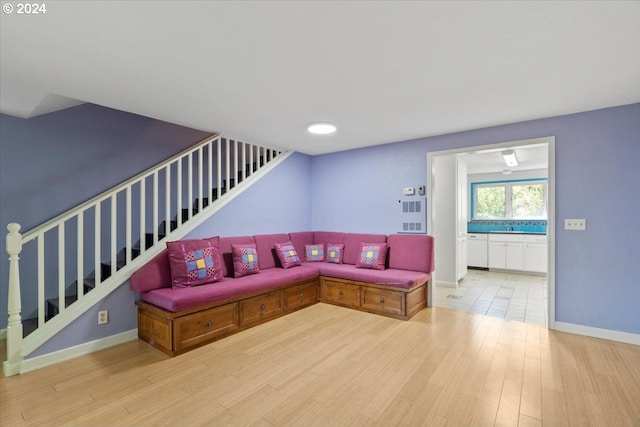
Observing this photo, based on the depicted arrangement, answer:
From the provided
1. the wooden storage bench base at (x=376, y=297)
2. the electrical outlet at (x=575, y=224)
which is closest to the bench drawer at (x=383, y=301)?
the wooden storage bench base at (x=376, y=297)

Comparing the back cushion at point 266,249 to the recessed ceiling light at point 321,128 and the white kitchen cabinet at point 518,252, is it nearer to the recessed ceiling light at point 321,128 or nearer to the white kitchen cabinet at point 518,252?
the recessed ceiling light at point 321,128

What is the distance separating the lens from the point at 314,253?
15.8 ft

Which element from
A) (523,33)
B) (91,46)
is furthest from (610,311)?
(91,46)

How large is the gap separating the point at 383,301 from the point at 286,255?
1504 mm

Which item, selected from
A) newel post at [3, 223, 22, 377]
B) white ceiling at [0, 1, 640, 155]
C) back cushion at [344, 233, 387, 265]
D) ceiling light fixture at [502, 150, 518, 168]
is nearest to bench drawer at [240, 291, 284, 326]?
back cushion at [344, 233, 387, 265]

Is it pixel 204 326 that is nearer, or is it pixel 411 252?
pixel 204 326

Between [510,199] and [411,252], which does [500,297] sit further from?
[510,199]

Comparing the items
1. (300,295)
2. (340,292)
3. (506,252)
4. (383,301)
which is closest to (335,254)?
(340,292)

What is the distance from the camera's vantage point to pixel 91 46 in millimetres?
1902

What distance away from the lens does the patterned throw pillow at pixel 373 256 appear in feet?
13.4

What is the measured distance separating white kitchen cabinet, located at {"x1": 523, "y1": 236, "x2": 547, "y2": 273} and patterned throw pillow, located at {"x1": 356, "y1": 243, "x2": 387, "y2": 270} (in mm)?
3842

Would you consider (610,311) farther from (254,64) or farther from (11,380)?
(11,380)

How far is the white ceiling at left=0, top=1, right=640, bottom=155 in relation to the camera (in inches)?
62.9

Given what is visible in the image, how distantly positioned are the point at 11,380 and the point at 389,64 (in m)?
3.74
